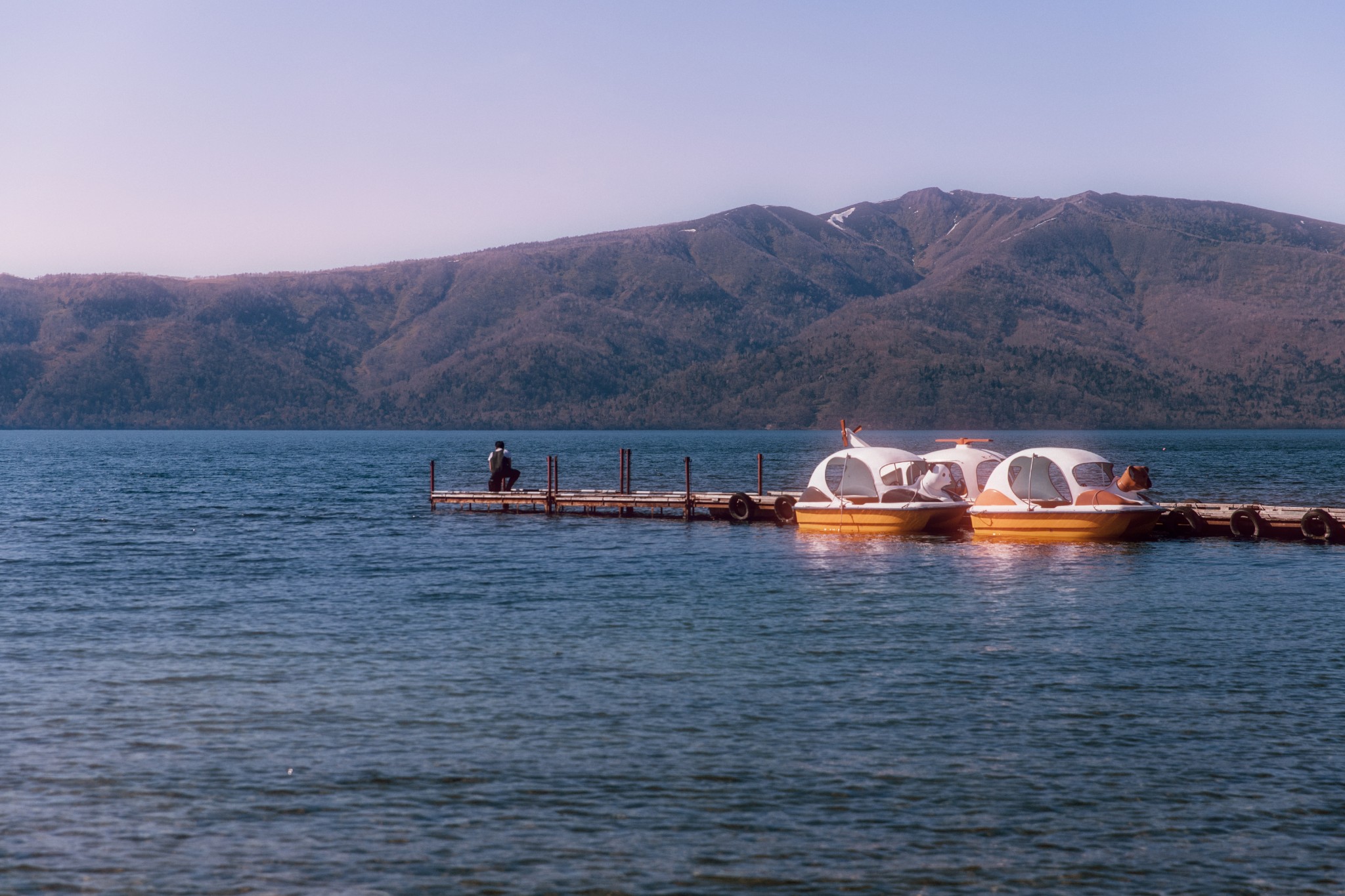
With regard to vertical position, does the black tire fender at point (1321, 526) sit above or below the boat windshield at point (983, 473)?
below

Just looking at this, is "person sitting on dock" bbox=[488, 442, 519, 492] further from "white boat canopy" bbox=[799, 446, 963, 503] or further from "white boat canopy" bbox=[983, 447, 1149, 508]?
"white boat canopy" bbox=[983, 447, 1149, 508]

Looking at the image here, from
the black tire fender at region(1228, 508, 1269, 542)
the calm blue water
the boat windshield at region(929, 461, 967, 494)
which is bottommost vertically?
the calm blue water

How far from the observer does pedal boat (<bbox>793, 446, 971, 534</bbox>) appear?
4741 cm

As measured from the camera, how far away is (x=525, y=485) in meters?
108

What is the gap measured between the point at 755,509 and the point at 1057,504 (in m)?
15.2

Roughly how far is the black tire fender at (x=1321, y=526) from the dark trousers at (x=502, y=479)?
35179 mm

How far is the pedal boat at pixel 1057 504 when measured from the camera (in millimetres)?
44594

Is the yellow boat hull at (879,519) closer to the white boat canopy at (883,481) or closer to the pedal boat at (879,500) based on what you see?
the pedal boat at (879,500)

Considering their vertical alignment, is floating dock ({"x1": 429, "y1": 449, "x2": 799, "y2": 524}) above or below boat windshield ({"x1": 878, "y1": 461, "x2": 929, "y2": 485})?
below

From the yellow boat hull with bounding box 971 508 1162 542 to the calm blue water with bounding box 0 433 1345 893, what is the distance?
4.02m

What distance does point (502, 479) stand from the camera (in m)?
64.5

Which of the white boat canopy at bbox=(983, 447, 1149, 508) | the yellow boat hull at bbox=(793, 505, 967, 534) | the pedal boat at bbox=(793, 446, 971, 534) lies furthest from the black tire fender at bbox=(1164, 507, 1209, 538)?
the yellow boat hull at bbox=(793, 505, 967, 534)

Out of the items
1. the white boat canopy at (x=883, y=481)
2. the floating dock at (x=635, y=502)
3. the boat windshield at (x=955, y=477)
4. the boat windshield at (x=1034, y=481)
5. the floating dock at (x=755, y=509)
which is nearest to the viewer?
the boat windshield at (x=1034, y=481)

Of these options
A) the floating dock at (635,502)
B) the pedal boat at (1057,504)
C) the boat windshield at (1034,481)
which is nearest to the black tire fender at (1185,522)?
the pedal boat at (1057,504)
